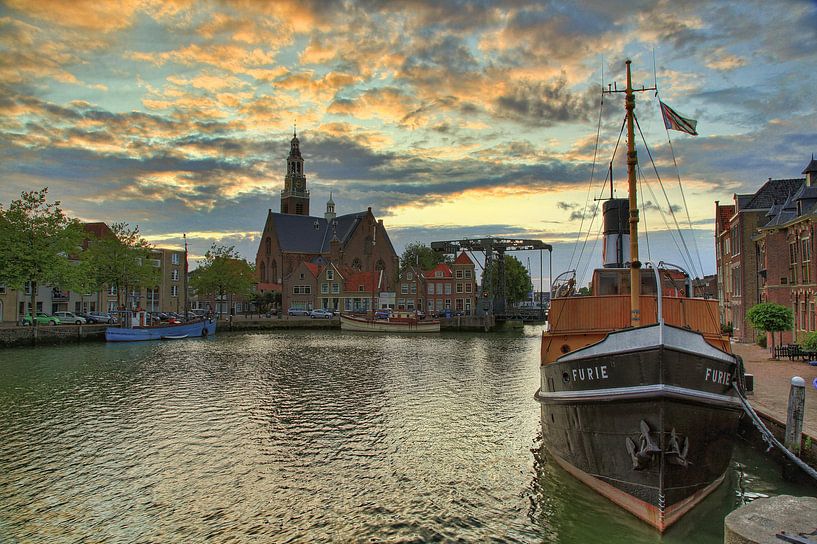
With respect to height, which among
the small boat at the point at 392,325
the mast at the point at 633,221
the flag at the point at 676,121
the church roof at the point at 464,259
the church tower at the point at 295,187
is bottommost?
the small boat at the point at 392,325

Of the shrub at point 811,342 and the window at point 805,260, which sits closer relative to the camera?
the shrub at point 811,342

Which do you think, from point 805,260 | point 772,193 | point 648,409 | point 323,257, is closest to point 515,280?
point 323,257

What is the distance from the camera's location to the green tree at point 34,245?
46312 millimetres

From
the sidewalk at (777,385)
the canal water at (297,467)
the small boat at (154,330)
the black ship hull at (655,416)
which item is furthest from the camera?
the small boat at (154,330)

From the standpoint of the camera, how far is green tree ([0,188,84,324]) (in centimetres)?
4631

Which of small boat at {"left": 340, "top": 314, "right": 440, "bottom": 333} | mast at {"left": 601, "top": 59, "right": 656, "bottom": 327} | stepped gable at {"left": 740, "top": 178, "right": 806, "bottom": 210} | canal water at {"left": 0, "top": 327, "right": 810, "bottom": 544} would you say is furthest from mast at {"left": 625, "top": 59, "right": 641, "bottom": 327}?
small boat at {"left": 340, "top": 314, "right": 440, "bottom": 333}

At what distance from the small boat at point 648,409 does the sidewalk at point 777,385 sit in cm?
337

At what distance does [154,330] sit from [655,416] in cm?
5220

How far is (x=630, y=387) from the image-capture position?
10.3 m

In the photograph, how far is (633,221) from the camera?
39.4ft

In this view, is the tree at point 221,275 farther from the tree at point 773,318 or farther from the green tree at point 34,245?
the tree at point 773,318

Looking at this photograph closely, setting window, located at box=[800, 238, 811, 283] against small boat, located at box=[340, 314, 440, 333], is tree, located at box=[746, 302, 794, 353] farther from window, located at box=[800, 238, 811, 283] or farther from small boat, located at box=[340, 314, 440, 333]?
small boat, located at box=[340, 314, 440, 333]

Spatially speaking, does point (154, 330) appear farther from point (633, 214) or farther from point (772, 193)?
point (772, 193)

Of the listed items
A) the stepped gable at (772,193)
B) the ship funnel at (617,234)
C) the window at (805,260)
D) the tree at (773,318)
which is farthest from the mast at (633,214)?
the stepped gable at (772,193)
